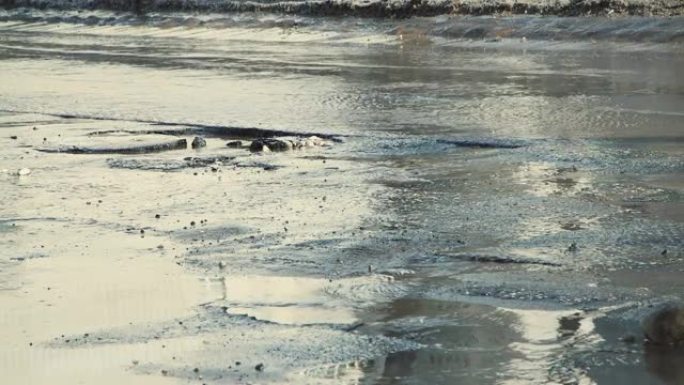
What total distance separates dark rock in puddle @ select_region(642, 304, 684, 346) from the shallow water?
0.44ft

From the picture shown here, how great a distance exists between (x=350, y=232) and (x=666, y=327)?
2.79 meters

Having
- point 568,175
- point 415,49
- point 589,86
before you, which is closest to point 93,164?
point 568,175

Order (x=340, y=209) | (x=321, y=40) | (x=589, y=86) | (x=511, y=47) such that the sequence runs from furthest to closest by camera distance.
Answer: (x=321, y=40) < (x=511, y=47) < (x=589, y=86) < (x=340, y=209)

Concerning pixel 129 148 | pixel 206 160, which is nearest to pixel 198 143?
pixel 129 148

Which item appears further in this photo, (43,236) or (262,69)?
(262,69)

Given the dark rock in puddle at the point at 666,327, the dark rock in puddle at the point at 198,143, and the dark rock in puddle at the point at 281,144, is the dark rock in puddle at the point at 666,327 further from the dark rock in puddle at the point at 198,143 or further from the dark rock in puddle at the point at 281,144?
the dark rock in puddle at the point at 198,143

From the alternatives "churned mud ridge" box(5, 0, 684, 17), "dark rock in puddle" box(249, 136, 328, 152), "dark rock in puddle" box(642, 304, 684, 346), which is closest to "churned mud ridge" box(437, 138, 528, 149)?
"dark rock in puddle" box(249, 136, 328, 152)

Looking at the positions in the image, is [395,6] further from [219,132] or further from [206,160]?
[206,160]

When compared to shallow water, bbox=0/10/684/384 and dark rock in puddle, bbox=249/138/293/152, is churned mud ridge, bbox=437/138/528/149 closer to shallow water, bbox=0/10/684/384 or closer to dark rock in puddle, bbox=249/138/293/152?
shallow water, bbox=0/10/684/384

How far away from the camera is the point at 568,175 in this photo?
1000 cm

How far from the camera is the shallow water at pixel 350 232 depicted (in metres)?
5.64

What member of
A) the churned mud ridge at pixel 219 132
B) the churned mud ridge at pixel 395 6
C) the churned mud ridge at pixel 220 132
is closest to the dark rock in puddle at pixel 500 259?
the churned mud ridge at pixel 219 132

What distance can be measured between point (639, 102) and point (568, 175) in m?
4.81

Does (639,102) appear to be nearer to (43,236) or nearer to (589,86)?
(589,86)
